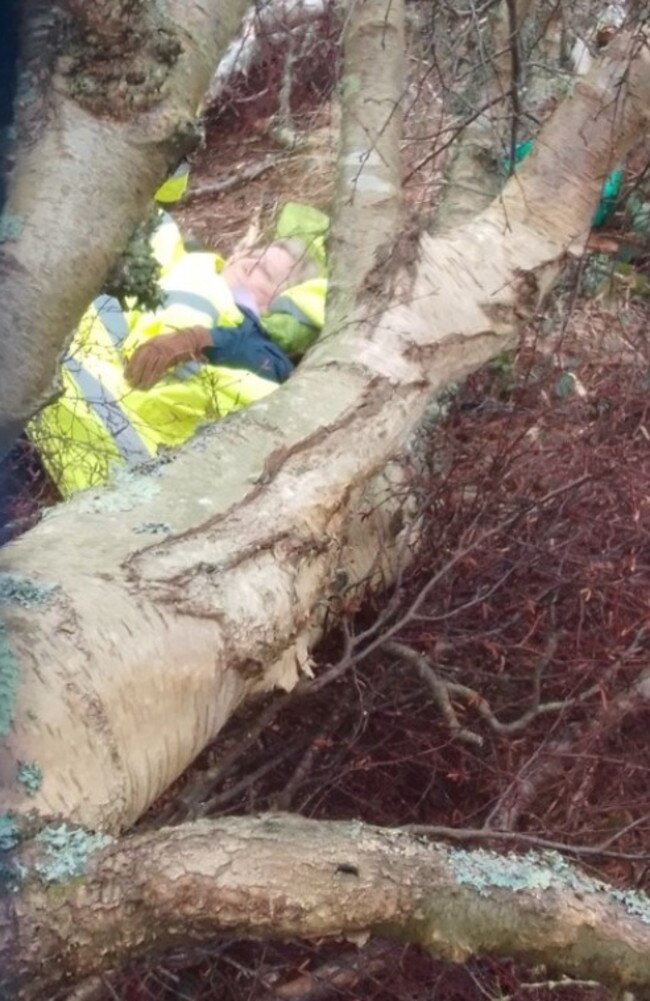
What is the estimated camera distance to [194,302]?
10.7 ft

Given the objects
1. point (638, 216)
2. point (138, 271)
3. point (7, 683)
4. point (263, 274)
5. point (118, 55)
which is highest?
point (118, 55)

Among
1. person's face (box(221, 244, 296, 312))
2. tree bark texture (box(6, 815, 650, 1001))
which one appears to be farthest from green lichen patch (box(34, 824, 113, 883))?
person's face (box(221, 244, 296, 312))

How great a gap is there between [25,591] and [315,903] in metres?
0.39

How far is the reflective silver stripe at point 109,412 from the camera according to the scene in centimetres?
295

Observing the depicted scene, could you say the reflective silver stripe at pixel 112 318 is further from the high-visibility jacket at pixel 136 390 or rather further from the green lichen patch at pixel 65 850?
the green lichen patch at pixel 65 850

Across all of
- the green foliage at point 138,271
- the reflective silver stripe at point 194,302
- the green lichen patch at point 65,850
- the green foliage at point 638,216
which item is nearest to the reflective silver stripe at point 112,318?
the reflective silver stripe at point 194,302

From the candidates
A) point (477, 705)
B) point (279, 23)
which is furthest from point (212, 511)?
point (279, 23)

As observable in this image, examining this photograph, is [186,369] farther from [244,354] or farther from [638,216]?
[638,216]

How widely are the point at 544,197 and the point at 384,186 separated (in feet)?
1.02

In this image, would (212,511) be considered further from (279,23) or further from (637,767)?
(279,23)

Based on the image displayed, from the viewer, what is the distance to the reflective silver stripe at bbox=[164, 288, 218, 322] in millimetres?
3252

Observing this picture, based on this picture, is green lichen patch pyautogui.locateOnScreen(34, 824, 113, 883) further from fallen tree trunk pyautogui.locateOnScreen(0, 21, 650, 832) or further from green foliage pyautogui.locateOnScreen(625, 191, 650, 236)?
green foliage pyautogui.locateOnScreen(625, 191, 650, 236)

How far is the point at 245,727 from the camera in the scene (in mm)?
1896


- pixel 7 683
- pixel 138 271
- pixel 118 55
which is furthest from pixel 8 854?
pixel 138 271
